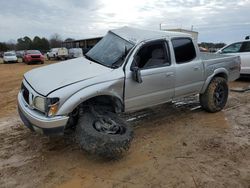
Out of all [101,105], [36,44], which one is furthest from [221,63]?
[36,44]

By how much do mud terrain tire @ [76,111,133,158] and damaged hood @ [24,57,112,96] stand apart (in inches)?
23.9

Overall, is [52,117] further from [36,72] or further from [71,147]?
[36,72]

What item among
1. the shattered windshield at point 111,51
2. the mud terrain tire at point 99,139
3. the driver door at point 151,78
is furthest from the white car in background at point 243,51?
the mud terrain tire at point 99,139

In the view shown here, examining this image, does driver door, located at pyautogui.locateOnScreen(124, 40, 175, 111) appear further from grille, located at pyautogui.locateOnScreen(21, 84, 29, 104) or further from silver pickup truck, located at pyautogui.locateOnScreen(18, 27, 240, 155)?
grille, located at pyautogui.locateOnScreen(21, 84, 29, 104)

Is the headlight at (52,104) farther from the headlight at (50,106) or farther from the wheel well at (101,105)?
the wheel well at (101,105)

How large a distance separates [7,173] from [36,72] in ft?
6.06

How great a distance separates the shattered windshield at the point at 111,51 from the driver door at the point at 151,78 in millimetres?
234

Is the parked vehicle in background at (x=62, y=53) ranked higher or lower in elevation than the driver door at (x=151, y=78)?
lower

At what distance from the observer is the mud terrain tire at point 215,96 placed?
6.54m

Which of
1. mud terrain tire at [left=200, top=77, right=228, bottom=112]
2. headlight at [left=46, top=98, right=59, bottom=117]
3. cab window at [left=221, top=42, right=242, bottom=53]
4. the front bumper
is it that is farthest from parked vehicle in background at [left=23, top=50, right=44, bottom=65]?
headlight at [left=46, top=98, right=59, bottom=117]

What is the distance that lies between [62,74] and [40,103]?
2.21 ft

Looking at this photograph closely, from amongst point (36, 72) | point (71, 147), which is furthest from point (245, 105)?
point (36, 72)

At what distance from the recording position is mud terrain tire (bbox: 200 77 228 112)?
21.5ft

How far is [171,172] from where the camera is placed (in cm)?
395
